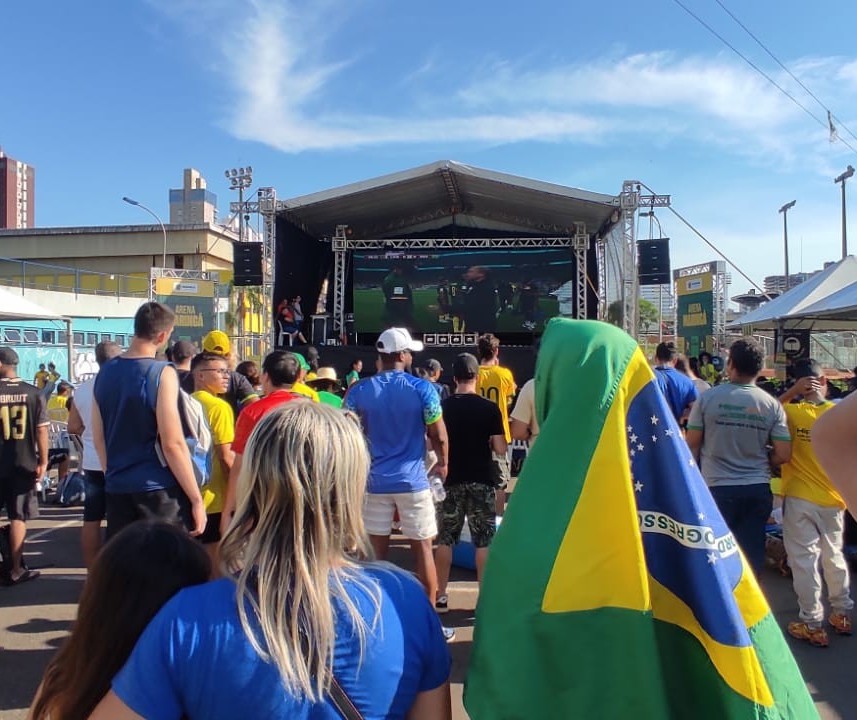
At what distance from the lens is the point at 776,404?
3885mm

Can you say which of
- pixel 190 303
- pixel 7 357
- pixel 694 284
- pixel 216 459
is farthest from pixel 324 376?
pixel 694 284

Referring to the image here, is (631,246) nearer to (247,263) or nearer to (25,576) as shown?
(247,263)

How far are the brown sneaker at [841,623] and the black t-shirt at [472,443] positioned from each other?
220cm

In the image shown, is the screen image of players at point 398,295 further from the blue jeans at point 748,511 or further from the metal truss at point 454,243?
the blue jeans at point 748,511

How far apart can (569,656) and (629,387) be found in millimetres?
481

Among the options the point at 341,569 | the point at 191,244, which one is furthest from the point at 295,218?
the point at 191,244

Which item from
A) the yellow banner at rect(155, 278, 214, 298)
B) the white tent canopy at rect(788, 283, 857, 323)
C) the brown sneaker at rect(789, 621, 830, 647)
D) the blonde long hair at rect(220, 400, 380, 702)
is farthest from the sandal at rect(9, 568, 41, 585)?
the yellow banner at rect(155, 278, 214, 298)

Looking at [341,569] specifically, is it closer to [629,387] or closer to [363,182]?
[629,387]

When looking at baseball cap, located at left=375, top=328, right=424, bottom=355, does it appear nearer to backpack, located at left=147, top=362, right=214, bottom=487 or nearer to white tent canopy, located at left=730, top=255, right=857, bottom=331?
backpack, located at left=147, top=362, right=214, bottom=487

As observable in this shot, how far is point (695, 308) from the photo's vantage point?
1659 cm

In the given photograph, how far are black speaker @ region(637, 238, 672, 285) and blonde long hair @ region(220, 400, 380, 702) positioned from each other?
41.7ft

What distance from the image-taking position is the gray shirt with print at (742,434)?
151 inches

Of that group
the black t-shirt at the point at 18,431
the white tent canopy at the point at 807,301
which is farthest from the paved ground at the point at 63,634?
the white tent canopy at the point at 807,301

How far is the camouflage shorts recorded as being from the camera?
4227mm
